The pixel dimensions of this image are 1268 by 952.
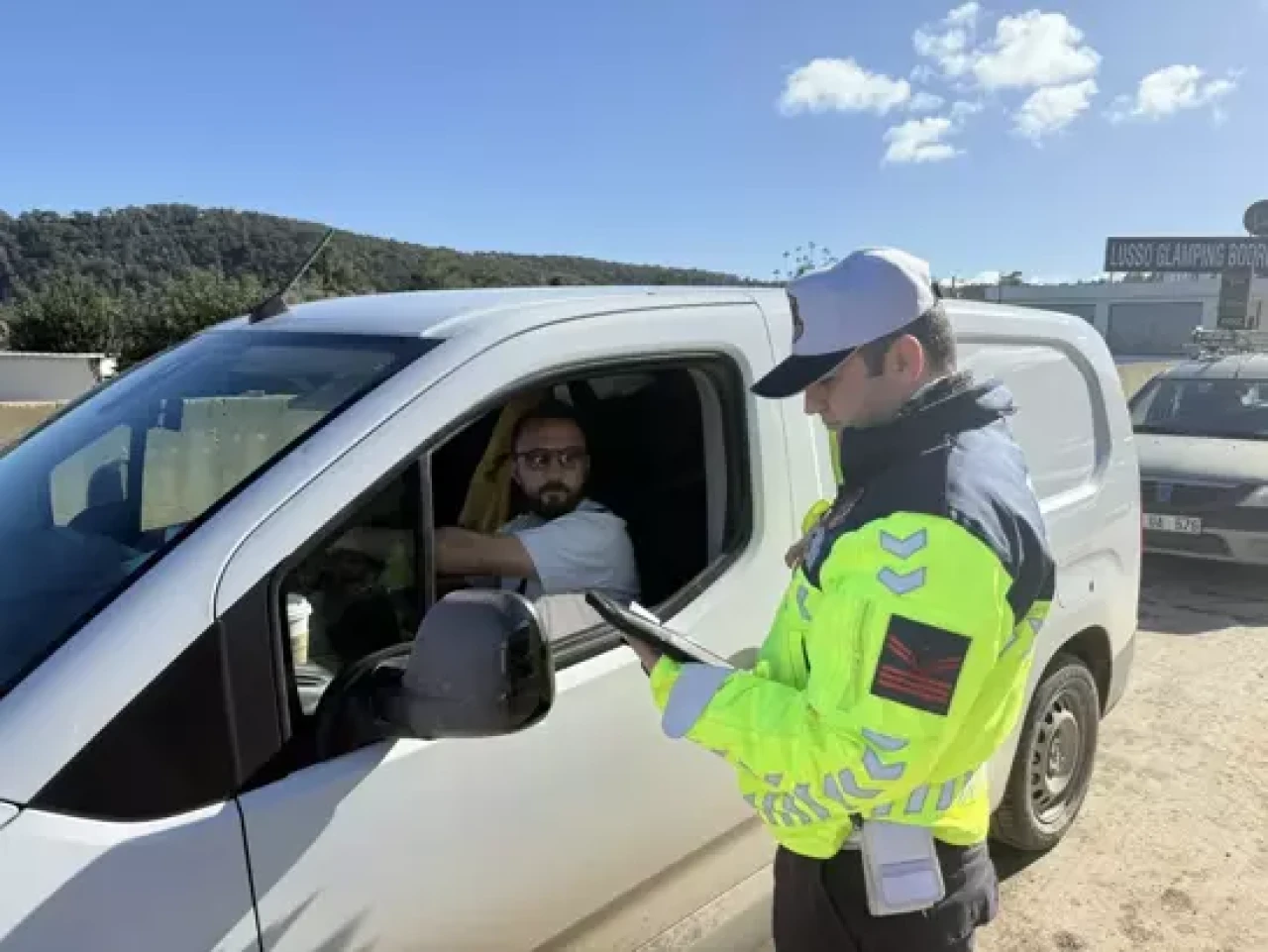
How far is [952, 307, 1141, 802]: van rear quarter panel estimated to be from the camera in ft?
10.3

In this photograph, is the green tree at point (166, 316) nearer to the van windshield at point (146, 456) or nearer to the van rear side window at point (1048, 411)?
the van rear side window at point (1048, 411)

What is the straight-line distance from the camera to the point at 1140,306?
56.2 meters

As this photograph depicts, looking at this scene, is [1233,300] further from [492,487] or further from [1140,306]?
[1140,306]

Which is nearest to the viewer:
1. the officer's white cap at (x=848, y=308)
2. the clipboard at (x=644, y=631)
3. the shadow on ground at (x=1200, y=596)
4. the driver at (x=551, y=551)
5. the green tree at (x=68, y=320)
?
the officer's white cap at (x=848, y=308)

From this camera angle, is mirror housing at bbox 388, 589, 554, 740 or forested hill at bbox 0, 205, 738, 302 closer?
mirror housing at bbox 388, 589, 554, 740

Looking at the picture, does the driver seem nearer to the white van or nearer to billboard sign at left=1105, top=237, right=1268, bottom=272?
the white van

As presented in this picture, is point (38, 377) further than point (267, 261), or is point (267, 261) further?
point (38, 377)

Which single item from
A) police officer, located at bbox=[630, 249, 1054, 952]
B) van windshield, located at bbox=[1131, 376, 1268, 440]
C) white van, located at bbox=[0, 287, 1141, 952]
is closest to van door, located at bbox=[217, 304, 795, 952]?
white van, located at bbox=[0, 287, 1141, 952]

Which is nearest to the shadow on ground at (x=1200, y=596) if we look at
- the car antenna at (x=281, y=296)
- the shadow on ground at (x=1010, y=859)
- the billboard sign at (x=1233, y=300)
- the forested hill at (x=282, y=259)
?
the shadow on ground at (x=1010, y=859)

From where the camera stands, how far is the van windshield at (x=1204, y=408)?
27.3ft

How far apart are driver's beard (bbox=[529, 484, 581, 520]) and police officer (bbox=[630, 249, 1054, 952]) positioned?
96 centimetres

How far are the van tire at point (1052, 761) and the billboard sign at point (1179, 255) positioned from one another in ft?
128

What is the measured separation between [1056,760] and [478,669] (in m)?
2.73

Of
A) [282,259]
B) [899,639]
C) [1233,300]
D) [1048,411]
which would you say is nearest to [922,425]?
[899,639]
